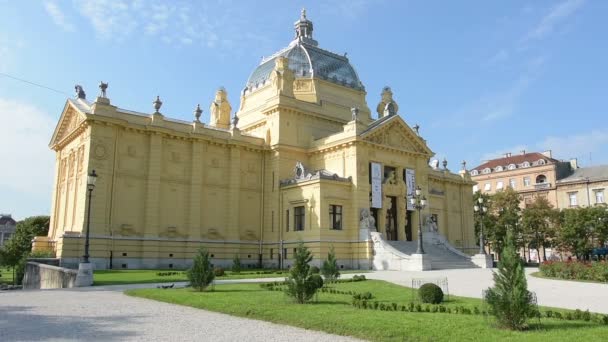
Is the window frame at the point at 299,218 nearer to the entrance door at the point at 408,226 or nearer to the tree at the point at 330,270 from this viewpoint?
the entrance door at the point at 408,226

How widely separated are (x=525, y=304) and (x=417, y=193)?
29763mm

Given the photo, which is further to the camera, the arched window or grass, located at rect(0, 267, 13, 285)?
the arched window

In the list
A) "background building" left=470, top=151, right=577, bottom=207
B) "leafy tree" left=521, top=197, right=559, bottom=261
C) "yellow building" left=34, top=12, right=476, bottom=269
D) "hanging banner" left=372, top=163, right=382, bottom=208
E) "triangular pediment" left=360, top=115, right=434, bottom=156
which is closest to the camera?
"yellow building" left=34, top=12, right=476, bottom=269

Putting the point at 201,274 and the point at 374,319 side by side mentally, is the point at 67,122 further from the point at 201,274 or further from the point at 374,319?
the point at 374,319

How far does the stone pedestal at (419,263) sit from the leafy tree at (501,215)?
103ft

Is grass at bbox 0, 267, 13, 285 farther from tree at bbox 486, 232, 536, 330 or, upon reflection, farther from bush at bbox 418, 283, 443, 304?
tree at bbox 486, 232, 536, 330

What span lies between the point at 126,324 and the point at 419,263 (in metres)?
28.1

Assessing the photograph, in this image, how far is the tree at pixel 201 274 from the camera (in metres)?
21.3

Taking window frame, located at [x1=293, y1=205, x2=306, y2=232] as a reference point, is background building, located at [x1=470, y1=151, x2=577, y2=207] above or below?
above

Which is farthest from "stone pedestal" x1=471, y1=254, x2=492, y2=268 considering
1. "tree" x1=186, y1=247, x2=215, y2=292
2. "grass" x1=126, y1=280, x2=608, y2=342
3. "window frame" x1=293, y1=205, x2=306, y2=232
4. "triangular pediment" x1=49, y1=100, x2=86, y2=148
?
"triangular pediment" x1=49, y1=100, x2=86, y2=148

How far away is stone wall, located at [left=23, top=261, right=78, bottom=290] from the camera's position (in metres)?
26.5

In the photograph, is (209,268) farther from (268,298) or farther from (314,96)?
(314,96)

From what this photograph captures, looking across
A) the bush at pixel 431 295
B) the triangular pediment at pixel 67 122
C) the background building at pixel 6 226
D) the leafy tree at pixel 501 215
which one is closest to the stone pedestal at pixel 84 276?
the bush at pixel 431 295

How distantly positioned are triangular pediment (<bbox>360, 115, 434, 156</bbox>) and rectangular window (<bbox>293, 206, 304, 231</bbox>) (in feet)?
28.9
